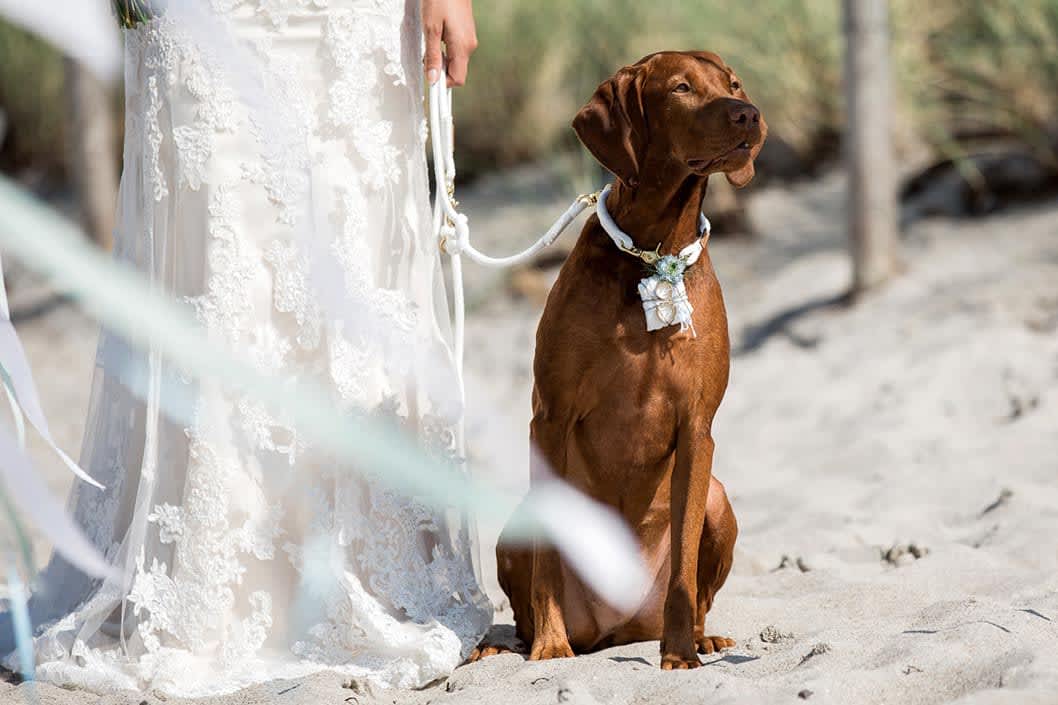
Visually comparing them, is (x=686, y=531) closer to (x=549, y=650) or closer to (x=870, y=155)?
(x=549, y=650)

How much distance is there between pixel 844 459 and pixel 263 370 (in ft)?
8.88

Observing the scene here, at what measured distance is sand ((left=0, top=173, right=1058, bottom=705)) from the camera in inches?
108

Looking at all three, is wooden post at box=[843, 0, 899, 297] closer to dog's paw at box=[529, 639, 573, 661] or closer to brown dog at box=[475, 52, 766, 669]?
brown dog at box=[475, 52, 766, 669]

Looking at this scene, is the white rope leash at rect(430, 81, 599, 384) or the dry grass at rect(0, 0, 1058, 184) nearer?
the white rope leash at rect(430, 81, 599, 384)

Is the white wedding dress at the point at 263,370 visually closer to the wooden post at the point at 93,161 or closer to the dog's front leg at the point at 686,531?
the dog's front leg at the point at 686,531

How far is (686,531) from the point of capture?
2953 millimetres

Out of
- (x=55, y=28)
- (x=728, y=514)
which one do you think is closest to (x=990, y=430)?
(x=728, y=514)

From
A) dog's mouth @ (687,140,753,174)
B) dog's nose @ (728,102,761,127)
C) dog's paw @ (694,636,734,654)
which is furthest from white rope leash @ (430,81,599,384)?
dog's paw @ (694,636,734,654)

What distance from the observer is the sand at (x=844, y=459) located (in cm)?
275

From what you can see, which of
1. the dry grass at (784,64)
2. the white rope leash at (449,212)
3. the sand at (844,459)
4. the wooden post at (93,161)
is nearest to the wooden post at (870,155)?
the sand at (844,459)

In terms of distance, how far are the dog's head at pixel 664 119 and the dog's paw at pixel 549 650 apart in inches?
40.9

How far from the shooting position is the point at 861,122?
6.59 metres

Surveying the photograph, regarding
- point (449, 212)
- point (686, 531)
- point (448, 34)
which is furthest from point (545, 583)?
point (448, 34)

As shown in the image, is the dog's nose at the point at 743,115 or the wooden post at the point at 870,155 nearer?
the dog's nose at the point at 743,115
